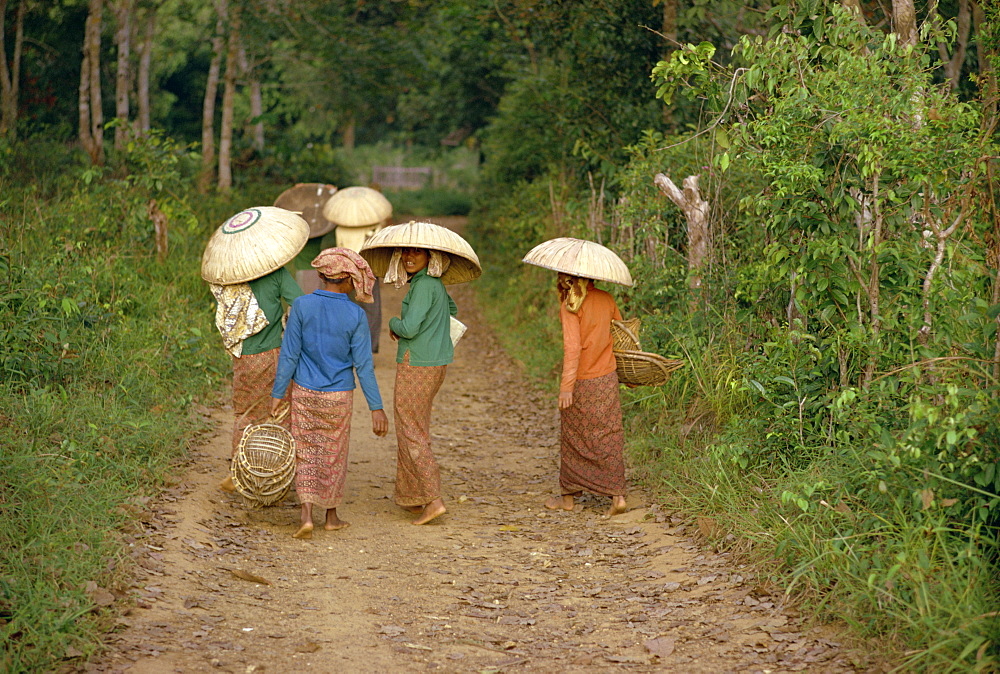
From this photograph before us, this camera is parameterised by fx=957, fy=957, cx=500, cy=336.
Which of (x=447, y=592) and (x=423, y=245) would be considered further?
(x=423, y=245)

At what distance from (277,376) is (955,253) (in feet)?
14.3

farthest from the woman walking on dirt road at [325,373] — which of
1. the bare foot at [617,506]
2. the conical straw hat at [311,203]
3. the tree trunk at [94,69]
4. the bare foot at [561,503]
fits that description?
the tree trunk at [94,69]

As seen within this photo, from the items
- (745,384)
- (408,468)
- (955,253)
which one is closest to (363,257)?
(408,468)

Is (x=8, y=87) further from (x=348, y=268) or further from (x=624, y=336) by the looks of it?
(x=624, y=336)

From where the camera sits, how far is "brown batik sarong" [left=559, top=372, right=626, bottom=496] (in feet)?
21.7

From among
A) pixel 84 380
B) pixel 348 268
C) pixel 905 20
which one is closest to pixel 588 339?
pixel 348 268

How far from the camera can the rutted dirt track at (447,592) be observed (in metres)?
4.52

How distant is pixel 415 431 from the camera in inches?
255

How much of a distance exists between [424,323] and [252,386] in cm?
132

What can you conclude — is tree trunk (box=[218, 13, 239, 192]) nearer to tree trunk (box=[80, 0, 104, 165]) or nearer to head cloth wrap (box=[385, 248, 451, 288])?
tree trunk (box=[80, 0, 104, 165])

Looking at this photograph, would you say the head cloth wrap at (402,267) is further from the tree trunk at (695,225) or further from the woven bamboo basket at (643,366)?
the tree trunk at (695,225)

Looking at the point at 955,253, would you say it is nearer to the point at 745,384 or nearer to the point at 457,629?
the point at 745,384

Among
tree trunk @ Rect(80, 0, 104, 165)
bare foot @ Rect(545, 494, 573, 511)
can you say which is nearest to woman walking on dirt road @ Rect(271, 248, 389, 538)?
bare foot @ Rect(545, 494, 573, 511)

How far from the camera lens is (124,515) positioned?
18.4ft
